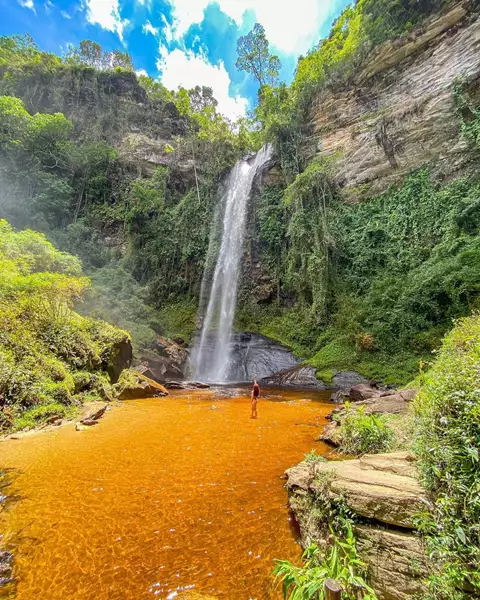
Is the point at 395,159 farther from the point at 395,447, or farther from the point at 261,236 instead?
the point at 395,447

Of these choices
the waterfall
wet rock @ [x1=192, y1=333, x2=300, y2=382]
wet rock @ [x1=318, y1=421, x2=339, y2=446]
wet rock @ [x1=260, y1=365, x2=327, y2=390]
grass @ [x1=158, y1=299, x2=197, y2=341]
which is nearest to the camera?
wet rock @ [x1=318, y1=421, x2=339, y2=446]

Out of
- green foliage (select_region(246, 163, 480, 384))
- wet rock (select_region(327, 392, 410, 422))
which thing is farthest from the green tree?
wet rock (select_region(327, 392, 410, 422))

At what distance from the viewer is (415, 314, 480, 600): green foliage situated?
72.8 inches

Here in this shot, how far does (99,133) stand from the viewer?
32469 mm

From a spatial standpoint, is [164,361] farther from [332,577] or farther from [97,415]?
[332,577]

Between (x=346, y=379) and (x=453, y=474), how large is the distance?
13.2m

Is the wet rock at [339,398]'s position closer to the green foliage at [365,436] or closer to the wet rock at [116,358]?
the green foliage at [365,436]

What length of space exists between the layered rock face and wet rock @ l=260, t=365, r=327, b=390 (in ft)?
40.1

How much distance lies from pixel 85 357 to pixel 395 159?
1986cm

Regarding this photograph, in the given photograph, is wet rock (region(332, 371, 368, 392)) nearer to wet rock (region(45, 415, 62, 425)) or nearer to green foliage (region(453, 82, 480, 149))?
wet rock (region(45, 415, 62, 425))

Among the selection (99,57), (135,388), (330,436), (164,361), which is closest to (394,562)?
(330,436)

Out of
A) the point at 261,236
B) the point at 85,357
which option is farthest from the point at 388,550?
the point at 261,236

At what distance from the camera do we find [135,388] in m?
11.4

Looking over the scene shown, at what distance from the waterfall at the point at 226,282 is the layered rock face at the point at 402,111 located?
21.0 feet
